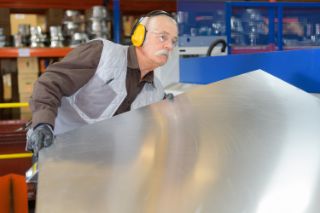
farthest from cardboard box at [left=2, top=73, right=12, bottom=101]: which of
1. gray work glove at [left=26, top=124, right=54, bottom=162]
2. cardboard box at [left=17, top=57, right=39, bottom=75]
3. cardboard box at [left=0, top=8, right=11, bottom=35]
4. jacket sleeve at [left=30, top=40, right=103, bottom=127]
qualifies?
gray work glove at [left=26, top=124, right=54, bottom=162]

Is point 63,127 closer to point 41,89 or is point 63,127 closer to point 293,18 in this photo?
point 41,89

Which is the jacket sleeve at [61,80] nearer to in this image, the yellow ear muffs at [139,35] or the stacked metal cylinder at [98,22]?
the yellow ear muffs at [139,35]

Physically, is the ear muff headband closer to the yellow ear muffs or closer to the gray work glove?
the yellow ear muffs

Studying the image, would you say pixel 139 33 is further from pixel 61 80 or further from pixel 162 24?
pixel 61 80

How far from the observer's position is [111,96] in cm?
166

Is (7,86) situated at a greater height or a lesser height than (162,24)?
lesser

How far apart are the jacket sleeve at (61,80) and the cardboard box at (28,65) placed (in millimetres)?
3516

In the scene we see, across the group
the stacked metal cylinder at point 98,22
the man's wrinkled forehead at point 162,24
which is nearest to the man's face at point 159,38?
the man's wrinkled forehead at point 162,24

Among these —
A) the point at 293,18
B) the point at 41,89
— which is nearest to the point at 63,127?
the point at 41,89

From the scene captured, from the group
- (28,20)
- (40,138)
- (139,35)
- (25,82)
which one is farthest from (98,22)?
(40,138)

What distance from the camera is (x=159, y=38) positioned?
5.40 ft

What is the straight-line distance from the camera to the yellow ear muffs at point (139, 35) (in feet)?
5.42

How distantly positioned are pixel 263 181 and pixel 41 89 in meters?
0.81

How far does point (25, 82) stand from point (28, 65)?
0.64 feet
